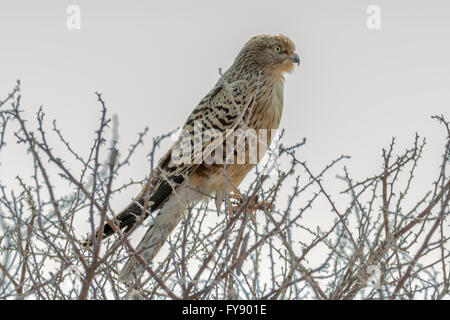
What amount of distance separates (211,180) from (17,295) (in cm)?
242

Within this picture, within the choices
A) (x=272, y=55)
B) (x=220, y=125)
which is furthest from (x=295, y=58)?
(x=220, y=125)

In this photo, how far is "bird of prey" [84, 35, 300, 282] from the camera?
4.98 metres

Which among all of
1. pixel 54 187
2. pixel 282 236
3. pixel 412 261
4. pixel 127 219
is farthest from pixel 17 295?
pixel 412 261

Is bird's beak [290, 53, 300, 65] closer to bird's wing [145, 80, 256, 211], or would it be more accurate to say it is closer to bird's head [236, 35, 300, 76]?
bird's head [236, 35, 300, 76]

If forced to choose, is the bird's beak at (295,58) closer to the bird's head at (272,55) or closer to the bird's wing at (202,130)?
the bird's head at (272,55)

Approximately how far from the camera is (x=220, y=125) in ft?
17.7

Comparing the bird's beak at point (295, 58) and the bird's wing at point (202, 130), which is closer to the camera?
the bird's wing at point (202, 130)

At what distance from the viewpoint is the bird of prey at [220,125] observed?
16.4 feet

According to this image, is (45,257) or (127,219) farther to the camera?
(127,219)

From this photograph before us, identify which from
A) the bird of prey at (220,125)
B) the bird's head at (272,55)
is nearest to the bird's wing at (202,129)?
the bird of prey at (220,125)

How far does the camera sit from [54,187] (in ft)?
9.62

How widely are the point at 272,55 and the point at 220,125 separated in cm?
98
